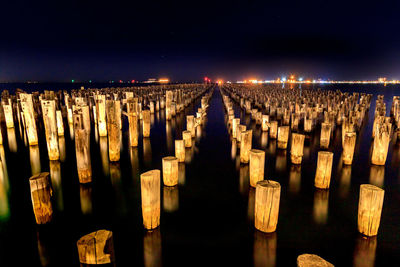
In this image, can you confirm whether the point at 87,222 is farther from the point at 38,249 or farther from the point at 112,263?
the point at 112,263

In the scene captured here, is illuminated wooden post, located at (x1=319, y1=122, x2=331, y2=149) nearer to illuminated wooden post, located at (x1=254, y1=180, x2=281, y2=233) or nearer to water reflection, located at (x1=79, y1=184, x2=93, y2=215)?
illuminated wooden post, located at (x1=254, y1=180, x2=281, y2=233)

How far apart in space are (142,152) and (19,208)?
406 centimetres

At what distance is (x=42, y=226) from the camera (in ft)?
13.4

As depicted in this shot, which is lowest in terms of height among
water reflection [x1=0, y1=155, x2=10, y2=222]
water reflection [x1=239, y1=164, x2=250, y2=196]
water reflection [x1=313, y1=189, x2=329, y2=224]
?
water reflection [x1=0, y1=155, x2=10, y2=222]

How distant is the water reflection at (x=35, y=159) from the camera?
6889 mm

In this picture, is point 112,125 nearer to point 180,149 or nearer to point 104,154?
point 180,149

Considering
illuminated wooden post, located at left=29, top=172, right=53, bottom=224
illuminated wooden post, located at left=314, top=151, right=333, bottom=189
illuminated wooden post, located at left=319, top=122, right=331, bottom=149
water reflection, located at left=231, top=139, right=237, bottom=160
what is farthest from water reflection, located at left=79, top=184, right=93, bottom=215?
illuminated wooden post, located at left=319, top=122, right=331, bottom=149

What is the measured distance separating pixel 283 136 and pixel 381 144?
104 inches

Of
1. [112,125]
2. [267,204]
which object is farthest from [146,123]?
[267,204]

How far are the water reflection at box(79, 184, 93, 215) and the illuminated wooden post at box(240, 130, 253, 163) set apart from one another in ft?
12.3

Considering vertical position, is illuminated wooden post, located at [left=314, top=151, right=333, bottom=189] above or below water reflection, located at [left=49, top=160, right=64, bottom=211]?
above

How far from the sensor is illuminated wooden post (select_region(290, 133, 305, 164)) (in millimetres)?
6343

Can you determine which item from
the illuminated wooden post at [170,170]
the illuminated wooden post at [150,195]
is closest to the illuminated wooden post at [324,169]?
the illuminated wooden post at [170,170]

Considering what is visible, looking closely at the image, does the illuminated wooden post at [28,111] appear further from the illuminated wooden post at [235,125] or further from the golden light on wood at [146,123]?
the illuminated wooden post at [235,125]
